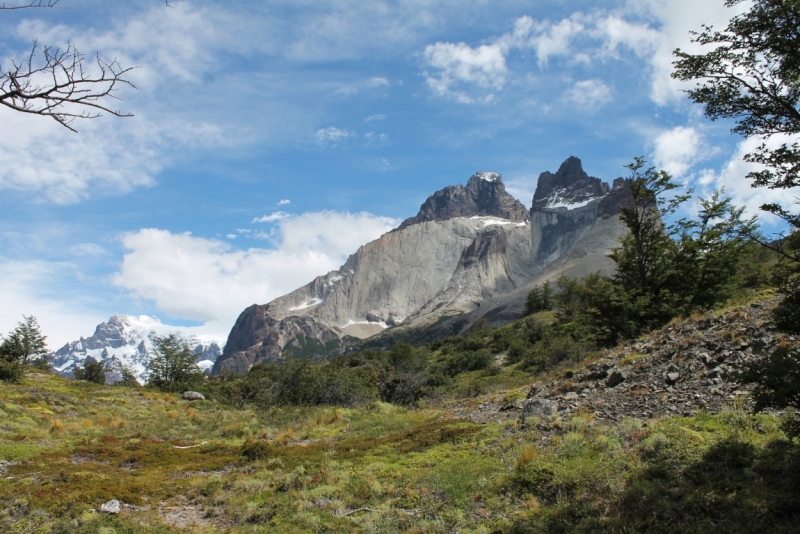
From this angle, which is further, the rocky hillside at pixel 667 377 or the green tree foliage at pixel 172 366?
the green tree foliage at pixel 172 366

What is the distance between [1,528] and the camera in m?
8.32

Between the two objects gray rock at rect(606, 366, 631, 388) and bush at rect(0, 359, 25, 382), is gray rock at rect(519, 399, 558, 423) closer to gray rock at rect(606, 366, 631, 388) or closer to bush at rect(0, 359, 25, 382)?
gray rock at rect(606, 366, 631, 388)

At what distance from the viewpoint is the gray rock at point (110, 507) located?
9.32 meters

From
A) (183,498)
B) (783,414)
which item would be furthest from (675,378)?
(183,498)

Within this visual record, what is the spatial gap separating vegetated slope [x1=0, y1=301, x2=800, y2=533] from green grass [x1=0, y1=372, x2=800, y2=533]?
0.04 meters

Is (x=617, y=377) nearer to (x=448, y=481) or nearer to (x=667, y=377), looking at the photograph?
(x=667, y=377)

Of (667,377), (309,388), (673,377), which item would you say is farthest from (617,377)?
(309,388)

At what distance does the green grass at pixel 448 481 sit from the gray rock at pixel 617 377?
3.17m

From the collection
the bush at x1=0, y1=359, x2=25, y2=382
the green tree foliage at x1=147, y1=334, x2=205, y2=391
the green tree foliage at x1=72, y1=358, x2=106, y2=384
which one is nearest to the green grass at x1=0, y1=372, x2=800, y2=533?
the bush at x1=0, y1=359, x2=25, y2=382

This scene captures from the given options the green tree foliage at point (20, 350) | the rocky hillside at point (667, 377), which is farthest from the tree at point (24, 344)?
the rocky hillside at point (667, 377)

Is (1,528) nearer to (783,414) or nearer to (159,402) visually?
(783,414)

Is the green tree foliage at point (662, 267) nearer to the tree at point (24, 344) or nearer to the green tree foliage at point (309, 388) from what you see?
the green tree foliage at point (309, 388)

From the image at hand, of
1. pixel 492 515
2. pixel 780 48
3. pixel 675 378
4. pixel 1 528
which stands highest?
pixel 780 48

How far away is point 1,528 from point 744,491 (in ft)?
39.4
